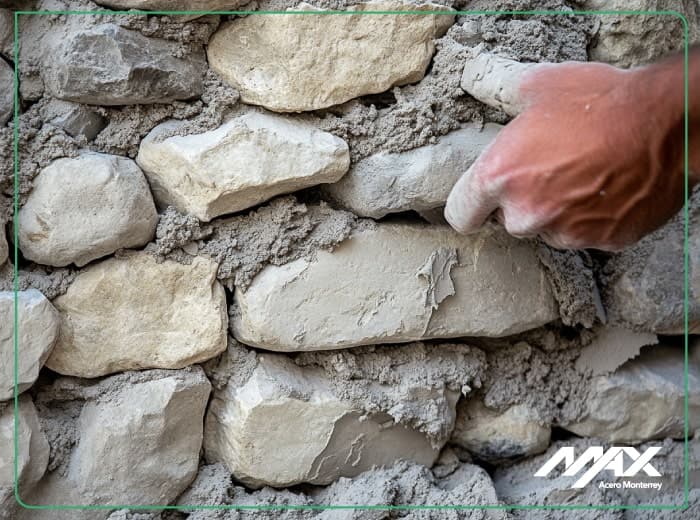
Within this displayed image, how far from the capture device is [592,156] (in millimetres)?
1120

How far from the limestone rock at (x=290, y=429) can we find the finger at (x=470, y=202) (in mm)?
406

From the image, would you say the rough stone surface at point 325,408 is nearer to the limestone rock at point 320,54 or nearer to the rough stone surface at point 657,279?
the rough stone surface at point 657,279

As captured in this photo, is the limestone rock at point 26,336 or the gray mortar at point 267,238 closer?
the limestone rock at point 26,336

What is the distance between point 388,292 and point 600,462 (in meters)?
0.60

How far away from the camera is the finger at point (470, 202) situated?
124 centimetres

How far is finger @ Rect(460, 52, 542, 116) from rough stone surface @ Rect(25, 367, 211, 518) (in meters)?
0.69

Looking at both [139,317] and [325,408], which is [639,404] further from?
[139,317]

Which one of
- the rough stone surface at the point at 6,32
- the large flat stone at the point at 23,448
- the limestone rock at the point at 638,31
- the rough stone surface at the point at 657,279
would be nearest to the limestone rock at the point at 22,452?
the large flat stone at the point at 23,448

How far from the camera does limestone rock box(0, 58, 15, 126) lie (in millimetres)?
1391

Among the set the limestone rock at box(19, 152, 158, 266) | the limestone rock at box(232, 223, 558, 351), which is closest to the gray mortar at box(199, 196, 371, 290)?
the limestone rock at box(232, 223, 558, 351)

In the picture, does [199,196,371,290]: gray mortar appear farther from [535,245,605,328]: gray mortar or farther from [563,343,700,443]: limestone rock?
[563,343,700,443]: limestone rock

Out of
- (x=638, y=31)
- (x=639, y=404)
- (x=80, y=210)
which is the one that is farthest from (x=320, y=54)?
(x=639, y=404)

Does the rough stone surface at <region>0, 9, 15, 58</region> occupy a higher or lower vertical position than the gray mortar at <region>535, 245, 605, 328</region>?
higher

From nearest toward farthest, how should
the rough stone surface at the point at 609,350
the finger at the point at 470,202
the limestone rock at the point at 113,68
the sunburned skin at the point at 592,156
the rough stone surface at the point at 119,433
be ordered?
the sunburned skin at the point at 592,156 < the finger at the point at 470,202 < the limestone rock at the point at 113,68 < the rough stone surface at the point at 119,433 < the rough stone surface at the point at 609,350
